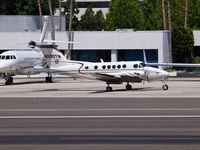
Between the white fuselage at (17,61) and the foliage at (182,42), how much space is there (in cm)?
2583

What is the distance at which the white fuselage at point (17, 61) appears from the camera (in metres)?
48.6

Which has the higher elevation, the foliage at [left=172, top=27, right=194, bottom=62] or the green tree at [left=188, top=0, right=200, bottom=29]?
the green tree at [left=188, top=0, right=200, bottom=29]

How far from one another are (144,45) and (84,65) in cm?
2723

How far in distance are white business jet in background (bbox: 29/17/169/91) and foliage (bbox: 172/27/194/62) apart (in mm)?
31292

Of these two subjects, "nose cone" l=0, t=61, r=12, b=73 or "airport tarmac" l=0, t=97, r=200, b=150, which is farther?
"nose cone" l=0, t=61, r=12, b=73

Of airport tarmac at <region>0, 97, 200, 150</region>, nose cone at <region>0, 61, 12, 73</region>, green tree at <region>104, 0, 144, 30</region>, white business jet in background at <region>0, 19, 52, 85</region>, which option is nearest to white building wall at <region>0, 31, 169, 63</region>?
white business jet in background at <region>0, 19, 52, 85</region>

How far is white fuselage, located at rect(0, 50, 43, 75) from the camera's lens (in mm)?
48562

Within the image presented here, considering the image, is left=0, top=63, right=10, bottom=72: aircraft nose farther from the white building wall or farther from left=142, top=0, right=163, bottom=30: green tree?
left=142, top=0, right=163, bottom=30: green tree

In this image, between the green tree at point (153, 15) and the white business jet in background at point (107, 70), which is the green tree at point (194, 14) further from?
the white business jet in background at point (107, 70)

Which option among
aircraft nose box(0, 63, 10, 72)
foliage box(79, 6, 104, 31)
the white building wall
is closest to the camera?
aircraft nose box(0, 63, 10, 72)

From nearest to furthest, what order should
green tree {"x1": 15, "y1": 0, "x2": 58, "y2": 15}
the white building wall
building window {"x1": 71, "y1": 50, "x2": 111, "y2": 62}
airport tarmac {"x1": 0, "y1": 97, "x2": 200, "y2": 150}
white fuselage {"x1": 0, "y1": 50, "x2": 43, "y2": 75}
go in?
airport tarmac {"x1": 0, "y1": 97, "x2": 200, "y2": 150}, white fuselage {"x1": 0, "y1": 50, "x2": 43, "y2": 75}, the white building wall, building window {"x1": 71, "y1": 50, "x2": 111, "y2": 62}, green tree {"x1": 15, "y1": 0, "x2": 58, "y2": 15}

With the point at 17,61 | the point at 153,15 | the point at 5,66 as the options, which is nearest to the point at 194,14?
the point at 153,15

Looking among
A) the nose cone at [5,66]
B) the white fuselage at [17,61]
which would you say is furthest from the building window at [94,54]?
the nose cone at [5,66]
